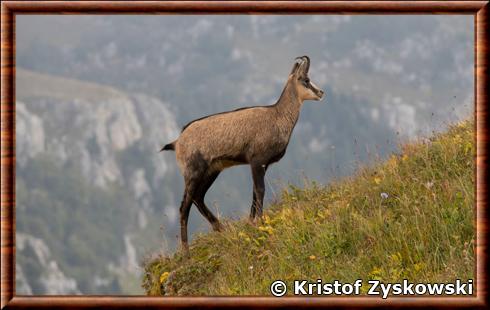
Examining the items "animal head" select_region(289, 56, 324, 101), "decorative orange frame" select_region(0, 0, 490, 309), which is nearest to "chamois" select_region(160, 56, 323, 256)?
"animal head" select_region(289, 56, 324, 101)

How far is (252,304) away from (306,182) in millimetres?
4820

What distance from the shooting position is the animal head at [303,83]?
1159cm

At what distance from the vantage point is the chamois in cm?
1094

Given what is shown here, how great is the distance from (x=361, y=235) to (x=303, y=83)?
4.09 meters

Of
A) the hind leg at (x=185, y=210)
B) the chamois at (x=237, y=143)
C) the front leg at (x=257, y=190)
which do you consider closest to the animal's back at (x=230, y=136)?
the chamois at (x=237, y=143)

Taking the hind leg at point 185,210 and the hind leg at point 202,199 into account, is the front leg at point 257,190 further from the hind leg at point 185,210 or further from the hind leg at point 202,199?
the hind leg at point 185,210

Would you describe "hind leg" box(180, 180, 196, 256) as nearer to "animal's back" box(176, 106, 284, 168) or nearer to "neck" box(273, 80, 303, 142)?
"animal's back" box(176, 106, 284, 168)

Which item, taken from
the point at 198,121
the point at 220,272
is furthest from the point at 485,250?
the point at 198,121

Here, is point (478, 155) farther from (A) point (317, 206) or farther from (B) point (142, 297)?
(B) point (142, 297)

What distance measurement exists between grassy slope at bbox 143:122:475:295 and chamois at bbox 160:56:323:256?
63 centimetres

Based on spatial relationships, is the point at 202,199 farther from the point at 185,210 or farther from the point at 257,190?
the point at 257,190

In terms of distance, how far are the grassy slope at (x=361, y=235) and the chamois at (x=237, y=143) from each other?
2.07ft

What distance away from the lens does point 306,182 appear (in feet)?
37.1

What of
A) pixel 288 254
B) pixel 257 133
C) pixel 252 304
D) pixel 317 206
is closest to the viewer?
pixel 252 304
